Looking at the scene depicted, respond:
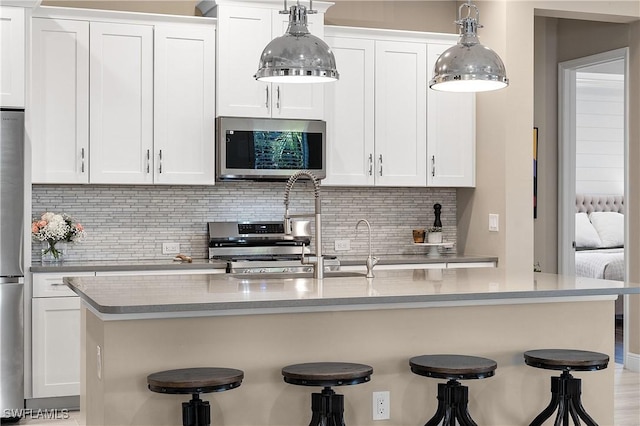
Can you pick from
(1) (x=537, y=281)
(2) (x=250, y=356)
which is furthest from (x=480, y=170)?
(2) (x=250, y=356)

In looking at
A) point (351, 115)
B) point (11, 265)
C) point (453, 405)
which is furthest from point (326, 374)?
point (351, 115)

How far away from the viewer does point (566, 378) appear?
373 cm

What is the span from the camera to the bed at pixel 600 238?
888 centimetres

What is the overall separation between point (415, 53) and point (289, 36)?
272 cm

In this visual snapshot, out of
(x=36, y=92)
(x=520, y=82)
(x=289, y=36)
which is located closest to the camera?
(x=289, y=36)

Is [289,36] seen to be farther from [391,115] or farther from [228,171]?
[391,115]

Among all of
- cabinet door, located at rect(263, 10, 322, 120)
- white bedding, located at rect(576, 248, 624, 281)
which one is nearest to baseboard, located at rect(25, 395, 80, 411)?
cabinet door, located at rect(263, 10, 322, 120)

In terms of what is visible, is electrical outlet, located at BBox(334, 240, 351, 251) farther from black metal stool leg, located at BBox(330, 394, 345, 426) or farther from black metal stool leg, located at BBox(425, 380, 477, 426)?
black metal stool leg, located at BBox(330, 394, 345, 426)

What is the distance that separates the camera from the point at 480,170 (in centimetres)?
641

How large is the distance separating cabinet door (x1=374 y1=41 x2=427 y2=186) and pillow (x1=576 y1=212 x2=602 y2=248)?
3.97 m

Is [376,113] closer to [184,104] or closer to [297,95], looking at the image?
[297,95]

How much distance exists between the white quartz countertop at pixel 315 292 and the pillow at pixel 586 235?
562 centimetres

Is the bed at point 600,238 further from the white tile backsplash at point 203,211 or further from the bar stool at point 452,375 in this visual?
the bar stool at point 452,375

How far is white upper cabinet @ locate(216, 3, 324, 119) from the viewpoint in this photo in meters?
5.74
